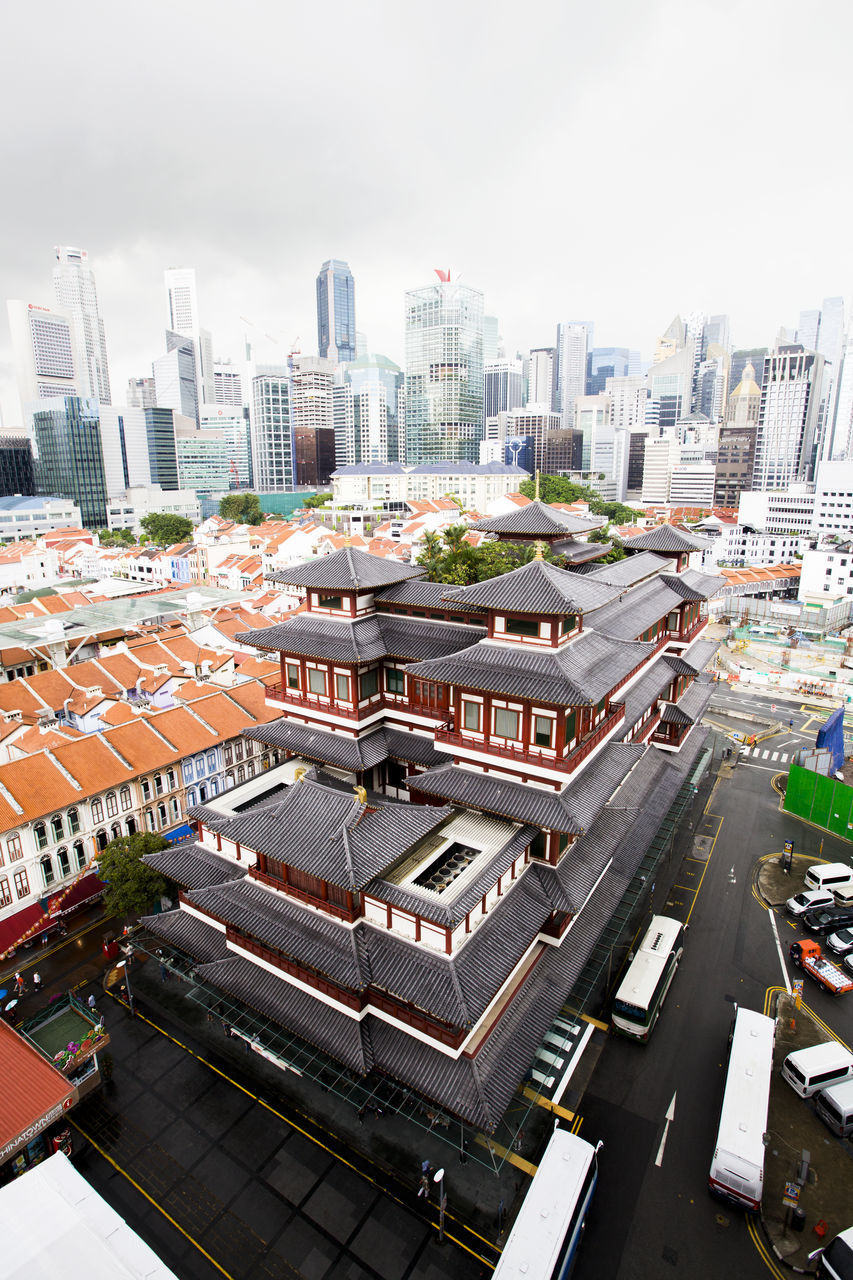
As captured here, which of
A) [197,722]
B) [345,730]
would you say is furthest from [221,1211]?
[197,722]

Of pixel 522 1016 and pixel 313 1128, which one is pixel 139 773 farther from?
pixel 522 1016

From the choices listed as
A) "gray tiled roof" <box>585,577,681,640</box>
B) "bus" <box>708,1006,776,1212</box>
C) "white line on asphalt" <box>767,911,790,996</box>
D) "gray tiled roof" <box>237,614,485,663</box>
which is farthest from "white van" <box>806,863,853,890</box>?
"gray tiled roof" <box>237,614,485,663</box>

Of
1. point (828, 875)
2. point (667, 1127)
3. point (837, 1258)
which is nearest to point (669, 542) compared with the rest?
point (828, 875)

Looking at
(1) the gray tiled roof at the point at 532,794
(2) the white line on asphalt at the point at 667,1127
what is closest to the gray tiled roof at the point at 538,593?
(1) the gray tiled roof at the point at 532,794

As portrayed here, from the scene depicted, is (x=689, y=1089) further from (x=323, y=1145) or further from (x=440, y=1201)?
(x=323, y=1145)

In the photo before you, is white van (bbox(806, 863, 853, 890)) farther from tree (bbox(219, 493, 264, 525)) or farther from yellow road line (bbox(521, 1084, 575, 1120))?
tree (bbox(219, 493, 264, 525))

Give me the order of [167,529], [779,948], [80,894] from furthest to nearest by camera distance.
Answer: [167,529] < [80,894] < [779,948]
